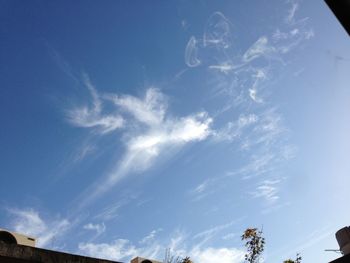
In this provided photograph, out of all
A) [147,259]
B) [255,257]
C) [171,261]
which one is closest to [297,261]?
[255,257]

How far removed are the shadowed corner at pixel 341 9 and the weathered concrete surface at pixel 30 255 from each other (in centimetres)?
408

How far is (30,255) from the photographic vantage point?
3764 millimetres

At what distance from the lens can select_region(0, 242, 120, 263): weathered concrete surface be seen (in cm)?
368

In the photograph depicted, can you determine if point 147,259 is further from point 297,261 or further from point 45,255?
point 45,255

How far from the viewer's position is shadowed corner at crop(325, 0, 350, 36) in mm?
1342

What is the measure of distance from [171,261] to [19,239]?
10145 mm

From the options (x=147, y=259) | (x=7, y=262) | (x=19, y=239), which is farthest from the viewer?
(x=19, y=239)

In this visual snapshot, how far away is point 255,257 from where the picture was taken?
72.9 ft

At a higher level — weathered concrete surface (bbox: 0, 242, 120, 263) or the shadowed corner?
weathered concrete surface (bbox: 0, 242, 120, 263)

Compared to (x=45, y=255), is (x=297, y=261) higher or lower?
higher

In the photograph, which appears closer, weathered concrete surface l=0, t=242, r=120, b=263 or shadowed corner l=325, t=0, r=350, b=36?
shadowed corner l=325, t=0, r=350, b=36

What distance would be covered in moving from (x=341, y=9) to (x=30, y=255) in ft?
13.6

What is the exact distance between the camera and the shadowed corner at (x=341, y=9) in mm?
1342

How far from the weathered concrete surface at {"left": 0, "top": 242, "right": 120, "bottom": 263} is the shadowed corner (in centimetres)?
408
